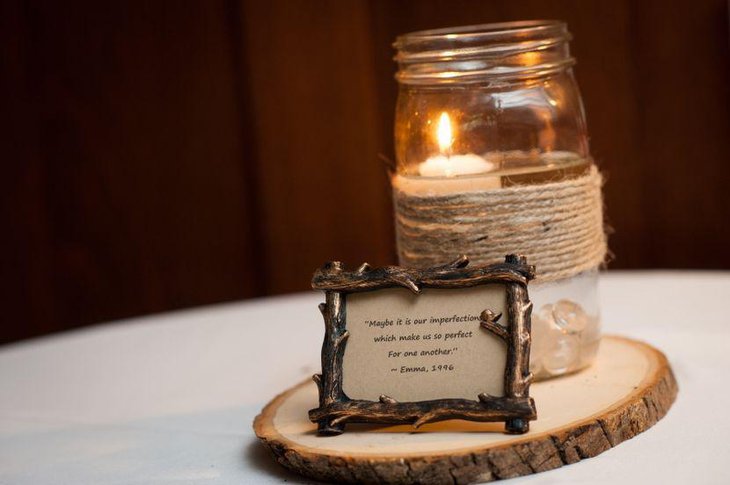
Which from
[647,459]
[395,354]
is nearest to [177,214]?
[395,354]

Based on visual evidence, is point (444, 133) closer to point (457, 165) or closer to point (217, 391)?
point (457, 165)

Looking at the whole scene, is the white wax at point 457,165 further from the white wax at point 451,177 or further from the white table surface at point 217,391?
the white table surface at point 217,391

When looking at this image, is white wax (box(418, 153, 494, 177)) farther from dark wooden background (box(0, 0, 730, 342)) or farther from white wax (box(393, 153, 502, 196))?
dark wooden background (box(0, 0, 730, 342))

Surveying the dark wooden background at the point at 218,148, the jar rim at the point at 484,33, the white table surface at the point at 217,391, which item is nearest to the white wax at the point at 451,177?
the jar rim at the point at 484,33

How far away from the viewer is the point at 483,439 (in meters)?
0.79

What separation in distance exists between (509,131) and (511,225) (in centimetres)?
10

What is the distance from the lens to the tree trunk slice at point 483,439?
2.49 feet

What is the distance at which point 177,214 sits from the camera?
7.14 ft

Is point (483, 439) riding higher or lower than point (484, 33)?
lower

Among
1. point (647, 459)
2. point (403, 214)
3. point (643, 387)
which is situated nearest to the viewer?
point (647, 459)

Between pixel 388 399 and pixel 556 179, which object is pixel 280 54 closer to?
pixel 556 179

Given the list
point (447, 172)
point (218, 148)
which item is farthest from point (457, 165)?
point (218, 148)

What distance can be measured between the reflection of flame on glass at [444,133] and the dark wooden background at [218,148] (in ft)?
3.36

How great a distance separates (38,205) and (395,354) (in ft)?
4.89
